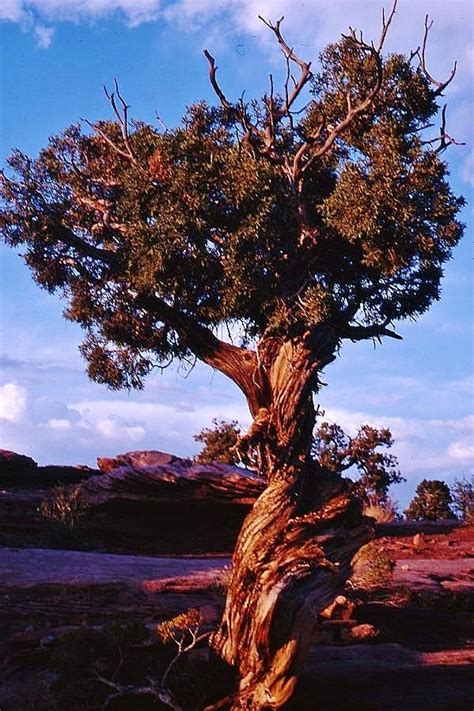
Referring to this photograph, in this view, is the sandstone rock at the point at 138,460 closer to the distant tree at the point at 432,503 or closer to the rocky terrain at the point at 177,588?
the rocky terrain at the point at 177,588

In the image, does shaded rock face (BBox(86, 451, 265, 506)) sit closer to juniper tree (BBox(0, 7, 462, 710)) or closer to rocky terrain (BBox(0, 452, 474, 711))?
rocky terrain (BBox(0, 452, 474, 711))

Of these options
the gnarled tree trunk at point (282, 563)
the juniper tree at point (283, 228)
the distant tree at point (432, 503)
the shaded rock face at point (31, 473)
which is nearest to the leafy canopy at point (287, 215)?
the juniper tree at point (283, 228)

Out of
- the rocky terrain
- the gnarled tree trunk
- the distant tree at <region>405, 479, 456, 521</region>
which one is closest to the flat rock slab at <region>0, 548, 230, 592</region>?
the rocky terrain

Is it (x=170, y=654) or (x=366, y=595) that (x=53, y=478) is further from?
(x=170, y=654)

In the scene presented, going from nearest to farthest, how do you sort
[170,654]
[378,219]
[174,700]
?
1. [174,700]
2. [170,654]
3. [378,219]

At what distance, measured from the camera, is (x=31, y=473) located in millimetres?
28141

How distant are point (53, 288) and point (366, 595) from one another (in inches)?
394

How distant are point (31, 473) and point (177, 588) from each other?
13.1 m

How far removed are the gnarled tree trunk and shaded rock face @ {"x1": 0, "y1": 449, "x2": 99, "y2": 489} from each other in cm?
1560

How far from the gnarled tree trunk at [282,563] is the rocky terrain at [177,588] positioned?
1.90ft

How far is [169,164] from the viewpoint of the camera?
17.0m

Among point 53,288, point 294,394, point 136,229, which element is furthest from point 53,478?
point 294,394

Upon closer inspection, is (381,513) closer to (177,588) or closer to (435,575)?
(435,575)

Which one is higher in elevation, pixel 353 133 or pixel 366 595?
pixel 353 133
